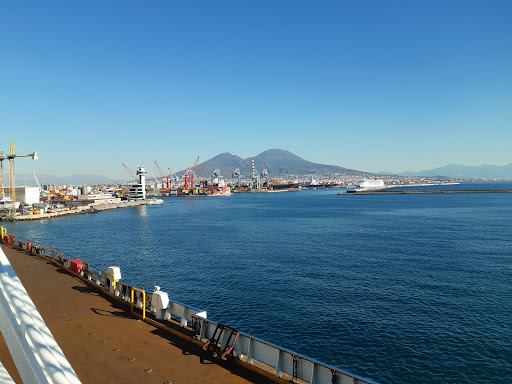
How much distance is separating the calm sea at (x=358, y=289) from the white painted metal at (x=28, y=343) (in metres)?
18.0

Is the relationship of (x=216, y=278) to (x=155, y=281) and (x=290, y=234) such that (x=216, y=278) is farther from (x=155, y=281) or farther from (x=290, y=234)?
(x=290, y=234)

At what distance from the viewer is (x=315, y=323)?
25266 mm

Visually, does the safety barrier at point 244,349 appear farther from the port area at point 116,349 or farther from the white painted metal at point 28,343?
the white painted metal at point 28,343

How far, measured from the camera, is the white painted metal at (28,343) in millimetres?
4750

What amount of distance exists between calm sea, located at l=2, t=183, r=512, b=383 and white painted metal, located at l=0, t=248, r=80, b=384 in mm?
17995

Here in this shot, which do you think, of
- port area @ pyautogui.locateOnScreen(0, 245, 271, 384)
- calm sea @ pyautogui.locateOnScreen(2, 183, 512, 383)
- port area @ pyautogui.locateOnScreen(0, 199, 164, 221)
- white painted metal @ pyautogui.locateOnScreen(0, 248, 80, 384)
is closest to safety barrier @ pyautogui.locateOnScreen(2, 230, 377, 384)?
port area @ pyautogui.locateOnScreen(0, 245, 271, 384)

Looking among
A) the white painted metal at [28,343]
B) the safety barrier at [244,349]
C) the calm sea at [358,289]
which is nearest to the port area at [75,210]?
the calm sea at [358,289]

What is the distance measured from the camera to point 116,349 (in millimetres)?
11922

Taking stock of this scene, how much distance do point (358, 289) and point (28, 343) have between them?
32261 mm

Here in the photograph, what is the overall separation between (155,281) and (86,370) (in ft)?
88.9

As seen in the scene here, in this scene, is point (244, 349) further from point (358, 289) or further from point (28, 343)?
point (358, 289)

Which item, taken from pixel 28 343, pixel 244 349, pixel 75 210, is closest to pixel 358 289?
pixel 244 349

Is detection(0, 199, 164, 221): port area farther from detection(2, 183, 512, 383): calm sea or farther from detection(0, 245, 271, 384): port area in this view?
detection(0, 245, 271, 384): port area

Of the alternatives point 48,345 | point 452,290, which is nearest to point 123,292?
point 48,345
